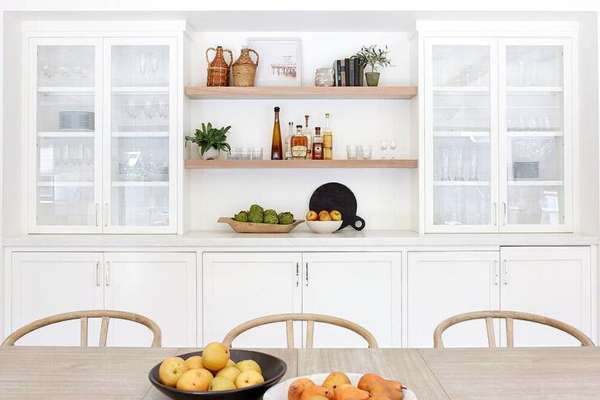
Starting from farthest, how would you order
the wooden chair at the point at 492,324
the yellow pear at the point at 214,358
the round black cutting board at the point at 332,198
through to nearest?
the round black cutting board at the point at 332,198
the wooden chair at the point at 492,324
the yellow pear at the point at 214,358

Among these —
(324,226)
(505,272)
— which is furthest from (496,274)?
(324,226)

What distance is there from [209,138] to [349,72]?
937 millimetres

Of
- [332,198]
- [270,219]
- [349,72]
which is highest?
[349,72]

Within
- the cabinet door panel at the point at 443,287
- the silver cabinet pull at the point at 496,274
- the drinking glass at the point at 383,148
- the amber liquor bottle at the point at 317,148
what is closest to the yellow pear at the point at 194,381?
the cabinet door panel at the point at 443,287

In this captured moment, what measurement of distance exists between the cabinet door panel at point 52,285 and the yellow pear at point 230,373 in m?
2.35

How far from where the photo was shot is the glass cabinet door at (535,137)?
3.70 meters

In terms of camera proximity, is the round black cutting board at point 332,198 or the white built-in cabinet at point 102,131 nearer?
the white built-in cabinet at point 102,131

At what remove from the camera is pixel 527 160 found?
372 centimetres

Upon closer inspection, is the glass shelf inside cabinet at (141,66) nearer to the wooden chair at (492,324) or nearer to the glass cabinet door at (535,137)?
the glass cabinet door at (535,137)

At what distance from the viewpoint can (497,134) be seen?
3689 millimetres

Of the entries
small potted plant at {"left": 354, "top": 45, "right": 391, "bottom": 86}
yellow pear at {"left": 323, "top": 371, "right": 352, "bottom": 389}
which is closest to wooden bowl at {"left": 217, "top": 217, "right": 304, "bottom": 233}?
small potted plant at {"left": 354, "top": 45, "right": 391, "bottom": 86}

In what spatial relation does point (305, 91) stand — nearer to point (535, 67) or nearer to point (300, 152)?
point (300, 152)

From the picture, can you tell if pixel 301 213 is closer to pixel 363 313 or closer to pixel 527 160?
pixel 363 313

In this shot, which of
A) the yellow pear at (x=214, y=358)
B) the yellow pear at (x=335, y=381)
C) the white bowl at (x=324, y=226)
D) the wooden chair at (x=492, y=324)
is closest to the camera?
the yellow pear at (x=335, y=381)
